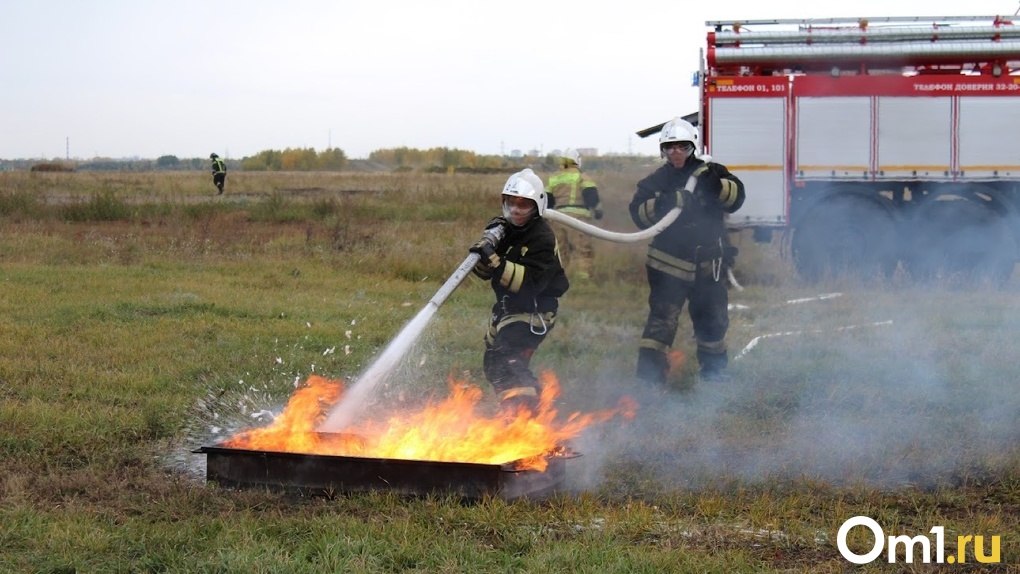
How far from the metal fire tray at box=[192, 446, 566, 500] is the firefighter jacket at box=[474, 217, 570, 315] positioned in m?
0.97

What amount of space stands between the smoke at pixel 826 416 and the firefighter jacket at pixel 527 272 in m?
0.82

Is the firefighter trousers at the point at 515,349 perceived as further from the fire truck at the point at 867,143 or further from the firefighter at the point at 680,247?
the fire truck at the point at 867,143

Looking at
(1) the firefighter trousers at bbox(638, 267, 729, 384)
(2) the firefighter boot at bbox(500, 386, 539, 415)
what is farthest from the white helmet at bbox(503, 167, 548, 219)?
(1) the firefighter trousers at bbox(638, 267, 729, 384)

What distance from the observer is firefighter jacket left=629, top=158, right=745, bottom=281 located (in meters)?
6.73

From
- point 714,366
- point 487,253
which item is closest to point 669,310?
point 714,366

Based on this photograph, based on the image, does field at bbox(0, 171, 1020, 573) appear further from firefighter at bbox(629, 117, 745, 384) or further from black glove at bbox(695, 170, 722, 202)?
black glove at bbox(695, 170, 722, 202)

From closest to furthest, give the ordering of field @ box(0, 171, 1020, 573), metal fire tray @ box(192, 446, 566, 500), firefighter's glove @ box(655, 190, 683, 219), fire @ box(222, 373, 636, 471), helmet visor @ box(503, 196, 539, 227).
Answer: field @ box(0, 171, 1020, 573) → metal fire tray @ box(192, 446, 566, 500) → fire @ box(222, 373, 636, 471) → helmet visor @ box(503, 196, 539, 227) → firefighter's glove @ box(655, 190, 683, 219)

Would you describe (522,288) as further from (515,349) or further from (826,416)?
(826,416)

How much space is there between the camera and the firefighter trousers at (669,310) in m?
6.90

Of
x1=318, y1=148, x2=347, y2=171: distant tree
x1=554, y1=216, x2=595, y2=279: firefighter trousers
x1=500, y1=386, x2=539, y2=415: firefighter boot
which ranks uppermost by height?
x1=318, y1=148, x2=347, y2=171: distant tree

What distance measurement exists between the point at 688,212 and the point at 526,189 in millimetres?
1751

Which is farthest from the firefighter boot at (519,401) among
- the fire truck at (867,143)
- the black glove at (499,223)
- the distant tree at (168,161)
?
the distant tree at (168,161)

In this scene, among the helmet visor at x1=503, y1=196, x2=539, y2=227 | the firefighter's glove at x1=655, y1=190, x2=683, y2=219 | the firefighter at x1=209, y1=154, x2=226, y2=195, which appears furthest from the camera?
the firefighter at x1=209, y1=154, x2=226, y2=195

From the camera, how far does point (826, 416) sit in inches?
250
